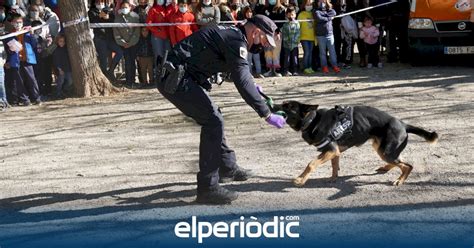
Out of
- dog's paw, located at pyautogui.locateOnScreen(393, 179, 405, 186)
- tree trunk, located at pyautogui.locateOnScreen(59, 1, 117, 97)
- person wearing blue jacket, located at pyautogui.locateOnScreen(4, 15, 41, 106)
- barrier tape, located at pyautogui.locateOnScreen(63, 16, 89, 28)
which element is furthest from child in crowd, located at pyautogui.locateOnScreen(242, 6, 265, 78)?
dog's paw, located at pyautogui.locateOnScreen(393, 179, 405, 186)

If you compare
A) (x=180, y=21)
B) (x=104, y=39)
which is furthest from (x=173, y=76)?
(x=104, y=39)

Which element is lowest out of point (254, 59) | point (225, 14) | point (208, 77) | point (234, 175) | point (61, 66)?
point (234, 175)

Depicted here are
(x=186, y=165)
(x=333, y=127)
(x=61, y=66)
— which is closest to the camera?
(x=333, y=127)

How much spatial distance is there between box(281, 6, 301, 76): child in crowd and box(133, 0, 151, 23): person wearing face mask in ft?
8.95

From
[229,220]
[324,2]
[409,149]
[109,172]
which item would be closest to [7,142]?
[109,172]

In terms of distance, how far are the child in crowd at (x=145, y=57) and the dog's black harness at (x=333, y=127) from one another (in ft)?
24.3

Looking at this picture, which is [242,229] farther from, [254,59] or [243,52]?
[254,59]

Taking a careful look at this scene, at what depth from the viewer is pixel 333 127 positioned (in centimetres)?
602

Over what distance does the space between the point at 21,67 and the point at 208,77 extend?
6.82 m

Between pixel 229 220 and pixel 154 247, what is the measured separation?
0.76 metres

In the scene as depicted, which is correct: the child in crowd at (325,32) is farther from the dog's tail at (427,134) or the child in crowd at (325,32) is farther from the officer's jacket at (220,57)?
the officer's jacket at (220,57)

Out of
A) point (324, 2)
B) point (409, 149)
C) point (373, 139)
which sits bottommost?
point (409, 149)

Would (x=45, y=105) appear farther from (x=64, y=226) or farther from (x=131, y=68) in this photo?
(x=64, y=226)

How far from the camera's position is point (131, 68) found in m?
13.2
